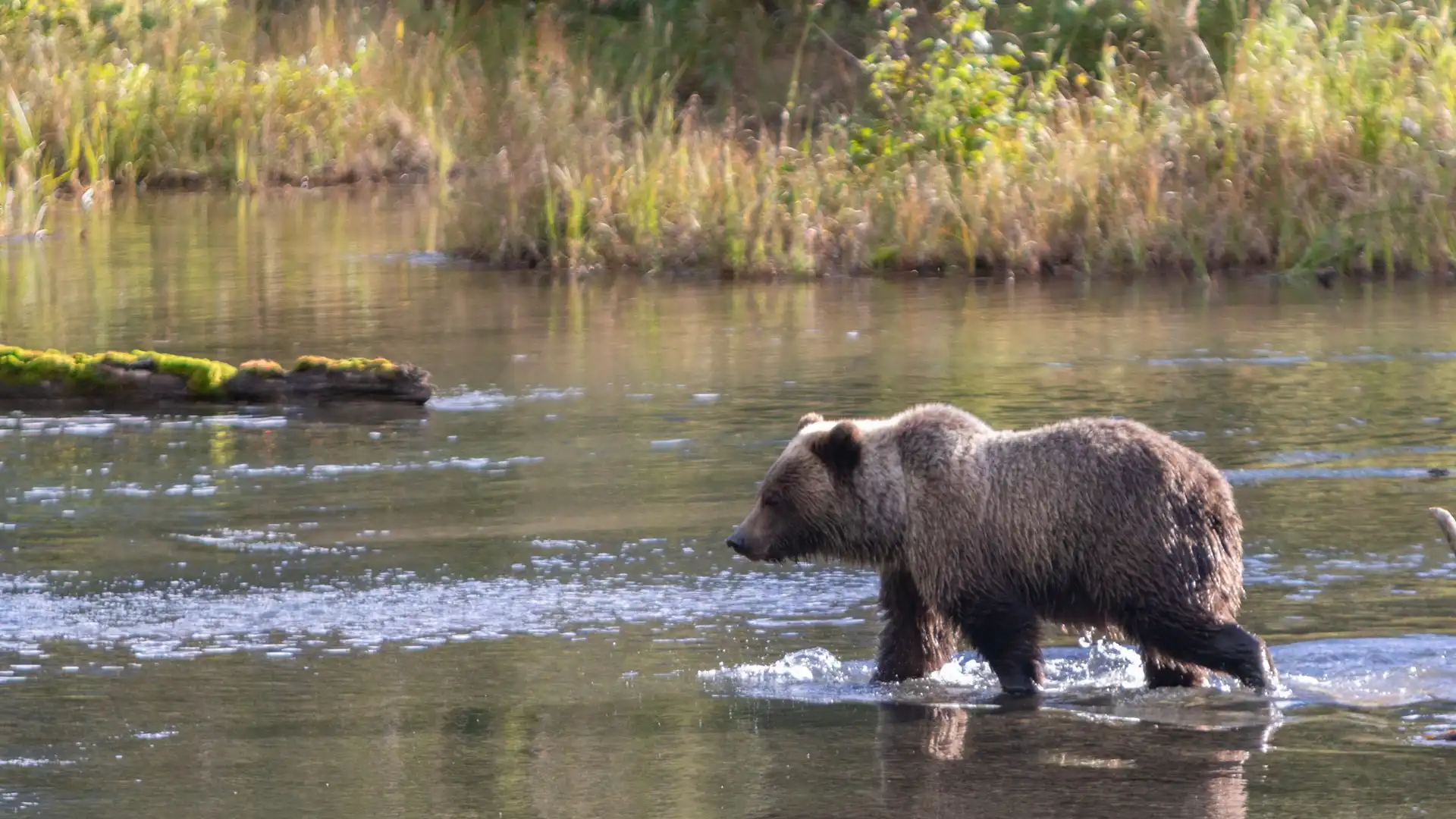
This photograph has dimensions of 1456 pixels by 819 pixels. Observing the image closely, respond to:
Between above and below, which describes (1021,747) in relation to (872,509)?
below

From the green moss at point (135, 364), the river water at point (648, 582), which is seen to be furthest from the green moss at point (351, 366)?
the river water at point (648, 582)

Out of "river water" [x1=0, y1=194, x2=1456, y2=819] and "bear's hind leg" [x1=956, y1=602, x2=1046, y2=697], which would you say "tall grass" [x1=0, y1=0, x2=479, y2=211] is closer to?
"river water" [x1=0, y1=194, x2=1456, y2=819]

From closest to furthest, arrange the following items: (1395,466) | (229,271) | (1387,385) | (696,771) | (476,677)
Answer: (696,771) < (476,677) < (1395,466) < (1387,385) < (229,271)

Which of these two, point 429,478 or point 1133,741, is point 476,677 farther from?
point 429,478

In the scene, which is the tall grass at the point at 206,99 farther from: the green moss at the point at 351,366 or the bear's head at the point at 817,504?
the bear's head at the point at 817,504

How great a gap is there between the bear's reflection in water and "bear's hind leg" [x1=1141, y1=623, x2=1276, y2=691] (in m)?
0.31

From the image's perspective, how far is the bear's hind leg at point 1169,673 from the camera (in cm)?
735

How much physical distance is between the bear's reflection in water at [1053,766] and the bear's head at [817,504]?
75 cm

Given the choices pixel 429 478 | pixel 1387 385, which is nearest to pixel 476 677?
pixel 429 478

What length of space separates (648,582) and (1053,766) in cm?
286

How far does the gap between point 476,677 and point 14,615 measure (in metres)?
1.99

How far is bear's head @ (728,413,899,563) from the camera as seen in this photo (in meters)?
7.62

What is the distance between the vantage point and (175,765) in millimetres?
6355

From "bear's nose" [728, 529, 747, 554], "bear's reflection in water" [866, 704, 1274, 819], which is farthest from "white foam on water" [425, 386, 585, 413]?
"bear's reflection in water" [866, 704, 1274, 819]
